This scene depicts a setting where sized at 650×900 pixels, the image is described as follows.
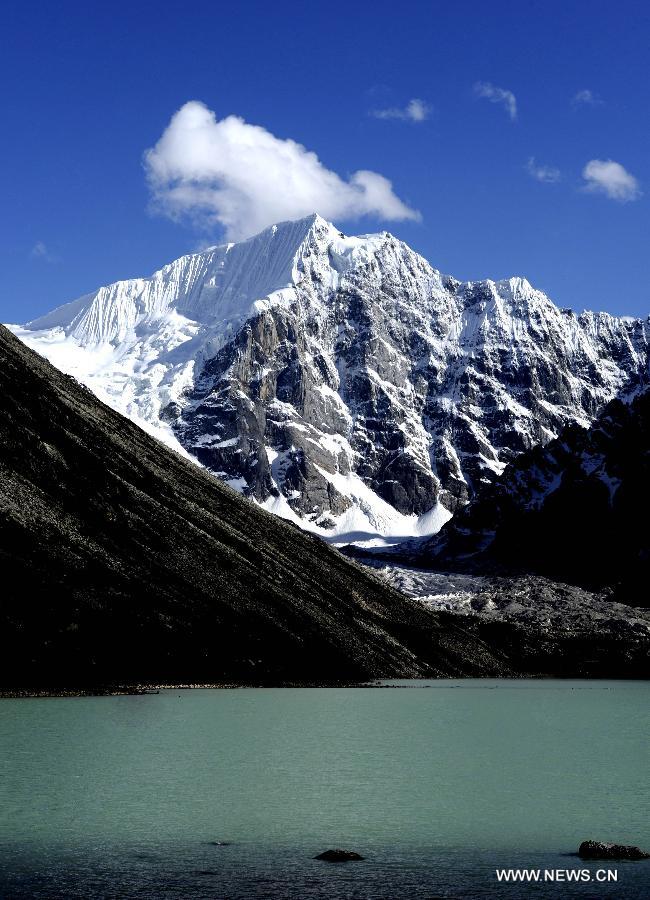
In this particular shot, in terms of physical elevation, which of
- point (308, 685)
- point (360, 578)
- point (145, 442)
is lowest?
point (308, 685)

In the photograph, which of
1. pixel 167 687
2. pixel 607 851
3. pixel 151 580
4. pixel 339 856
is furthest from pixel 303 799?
pixel 151 580

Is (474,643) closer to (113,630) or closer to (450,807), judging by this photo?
(113,630)

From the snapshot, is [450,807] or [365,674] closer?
[450,807]

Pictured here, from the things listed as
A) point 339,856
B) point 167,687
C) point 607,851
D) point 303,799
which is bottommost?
point 167,687

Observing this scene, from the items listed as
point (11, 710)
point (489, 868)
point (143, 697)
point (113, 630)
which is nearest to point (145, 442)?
point (113, 630)

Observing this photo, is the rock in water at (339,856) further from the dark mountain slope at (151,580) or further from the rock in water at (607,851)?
the dark mountain slope at (151,580)

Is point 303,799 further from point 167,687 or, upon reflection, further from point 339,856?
point 167,687
